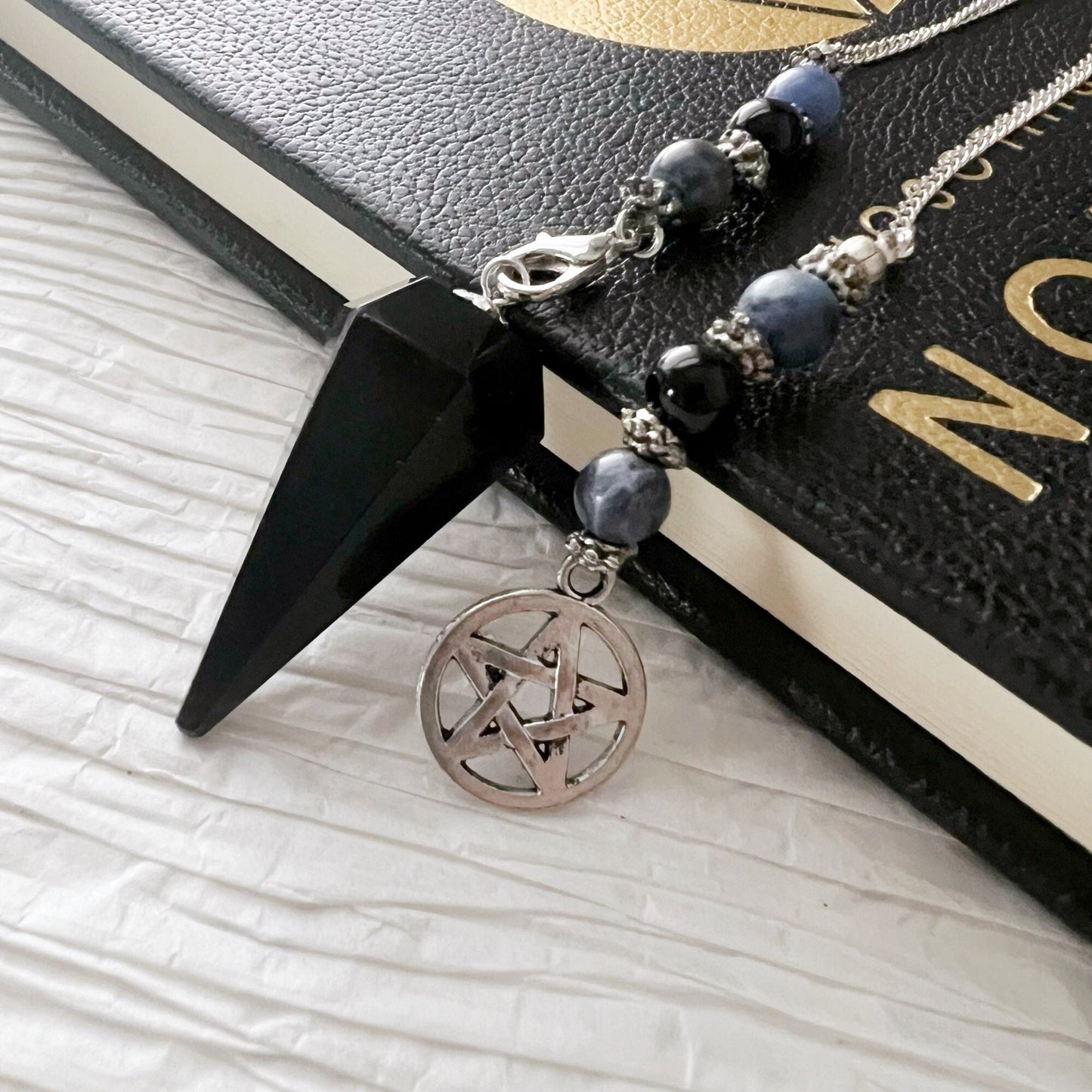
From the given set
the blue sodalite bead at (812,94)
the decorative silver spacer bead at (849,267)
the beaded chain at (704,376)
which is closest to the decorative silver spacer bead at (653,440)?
the beaded chain at (704,376)

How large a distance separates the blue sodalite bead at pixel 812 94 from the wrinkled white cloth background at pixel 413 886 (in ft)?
0.89

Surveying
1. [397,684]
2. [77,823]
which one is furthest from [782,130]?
[77,823]

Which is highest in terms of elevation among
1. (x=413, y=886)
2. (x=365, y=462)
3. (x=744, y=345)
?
(x=744, y=345)

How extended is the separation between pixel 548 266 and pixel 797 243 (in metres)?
0.13

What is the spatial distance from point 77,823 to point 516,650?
0.21 m

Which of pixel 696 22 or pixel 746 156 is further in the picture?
pixel 696 22

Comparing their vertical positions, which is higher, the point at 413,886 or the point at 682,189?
the point at 682,189

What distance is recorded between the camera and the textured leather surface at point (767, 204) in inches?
16.8

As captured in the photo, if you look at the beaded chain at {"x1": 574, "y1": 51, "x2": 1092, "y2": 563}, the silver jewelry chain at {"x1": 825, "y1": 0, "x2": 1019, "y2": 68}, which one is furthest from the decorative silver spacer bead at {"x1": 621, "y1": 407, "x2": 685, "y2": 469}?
the silver jewelry chain at {"x1": 825, "y1": 0, "x2": 1019, "y2": 68}

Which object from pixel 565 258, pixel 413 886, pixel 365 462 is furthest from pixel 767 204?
pixel 413 886

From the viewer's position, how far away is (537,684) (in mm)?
484

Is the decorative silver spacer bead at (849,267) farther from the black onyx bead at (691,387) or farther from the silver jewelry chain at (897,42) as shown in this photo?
the silver jewelry chain at (897,42)

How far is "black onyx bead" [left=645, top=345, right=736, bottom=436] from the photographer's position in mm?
443

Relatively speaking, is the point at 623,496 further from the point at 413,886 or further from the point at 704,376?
the point at 413,886
